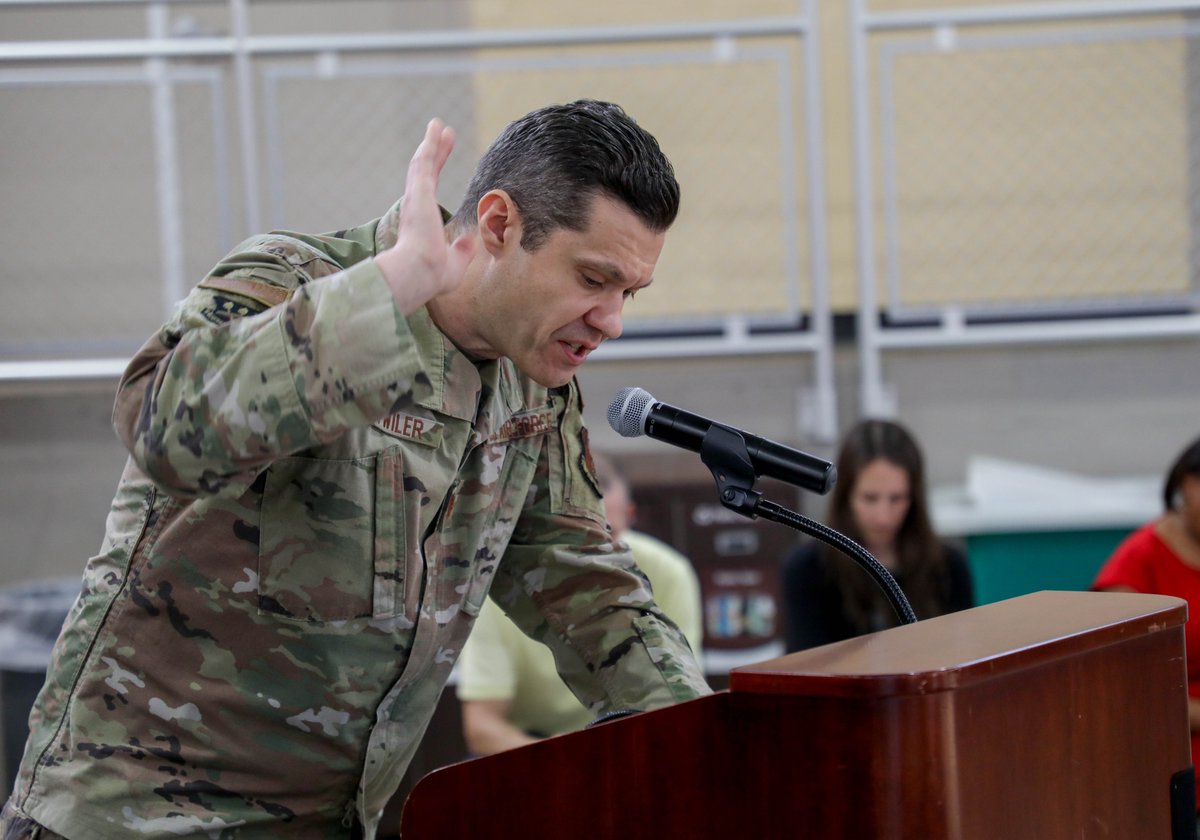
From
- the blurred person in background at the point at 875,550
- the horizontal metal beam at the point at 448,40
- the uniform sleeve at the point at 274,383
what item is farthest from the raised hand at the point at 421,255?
the horizontal metal beam at the point at 448,40

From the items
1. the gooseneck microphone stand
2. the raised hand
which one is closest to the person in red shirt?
the gooseneck microphone stand

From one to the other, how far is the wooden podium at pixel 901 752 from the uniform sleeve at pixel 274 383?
1.02 feet

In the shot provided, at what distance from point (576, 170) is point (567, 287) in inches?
4.4

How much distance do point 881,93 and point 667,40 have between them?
2.02 ft

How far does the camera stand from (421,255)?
1.00 m

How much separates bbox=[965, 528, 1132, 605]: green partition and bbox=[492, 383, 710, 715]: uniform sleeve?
210 centimetres

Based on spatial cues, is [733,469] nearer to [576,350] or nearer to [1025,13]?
[576,350]

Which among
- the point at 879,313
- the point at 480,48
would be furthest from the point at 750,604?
the point at 480,48

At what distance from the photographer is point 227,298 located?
1.10 metres

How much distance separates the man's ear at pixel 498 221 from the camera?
125 cm

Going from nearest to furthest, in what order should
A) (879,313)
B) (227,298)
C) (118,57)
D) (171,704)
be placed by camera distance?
(227,298) → (171,704) → (118,57) → (879,313)

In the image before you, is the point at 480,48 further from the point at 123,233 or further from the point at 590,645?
the point at 590,645

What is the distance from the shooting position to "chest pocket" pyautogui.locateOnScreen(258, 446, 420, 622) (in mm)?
1228

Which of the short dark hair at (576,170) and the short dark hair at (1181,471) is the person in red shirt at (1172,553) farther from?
the short dark hair at (576,170)
